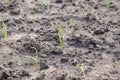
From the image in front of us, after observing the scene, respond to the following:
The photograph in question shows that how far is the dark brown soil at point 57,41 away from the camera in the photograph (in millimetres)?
2152

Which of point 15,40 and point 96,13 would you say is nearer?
point 15,40

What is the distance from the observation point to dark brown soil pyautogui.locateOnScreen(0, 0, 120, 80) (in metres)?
2.15

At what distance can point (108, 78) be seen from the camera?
6.80 ft

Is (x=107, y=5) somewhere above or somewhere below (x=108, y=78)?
above

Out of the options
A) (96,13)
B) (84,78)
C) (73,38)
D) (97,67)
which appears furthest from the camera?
(96,13)

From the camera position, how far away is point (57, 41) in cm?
254

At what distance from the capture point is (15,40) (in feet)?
8.38

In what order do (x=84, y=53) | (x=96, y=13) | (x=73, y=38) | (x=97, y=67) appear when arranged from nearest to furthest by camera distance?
(x=97, y=67) → (x=84, y=53) → (x=73, y=38) → (x=96, y=13)

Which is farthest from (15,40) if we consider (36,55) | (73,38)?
(73,38)

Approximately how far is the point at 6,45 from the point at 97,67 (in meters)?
0.90

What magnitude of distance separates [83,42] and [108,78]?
543 millimetres

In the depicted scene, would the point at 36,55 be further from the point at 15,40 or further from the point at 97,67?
the point at 97,67

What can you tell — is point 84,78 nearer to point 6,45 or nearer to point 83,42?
point 83,42

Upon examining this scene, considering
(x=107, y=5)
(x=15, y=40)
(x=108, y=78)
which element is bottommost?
(x=108, y=78)
